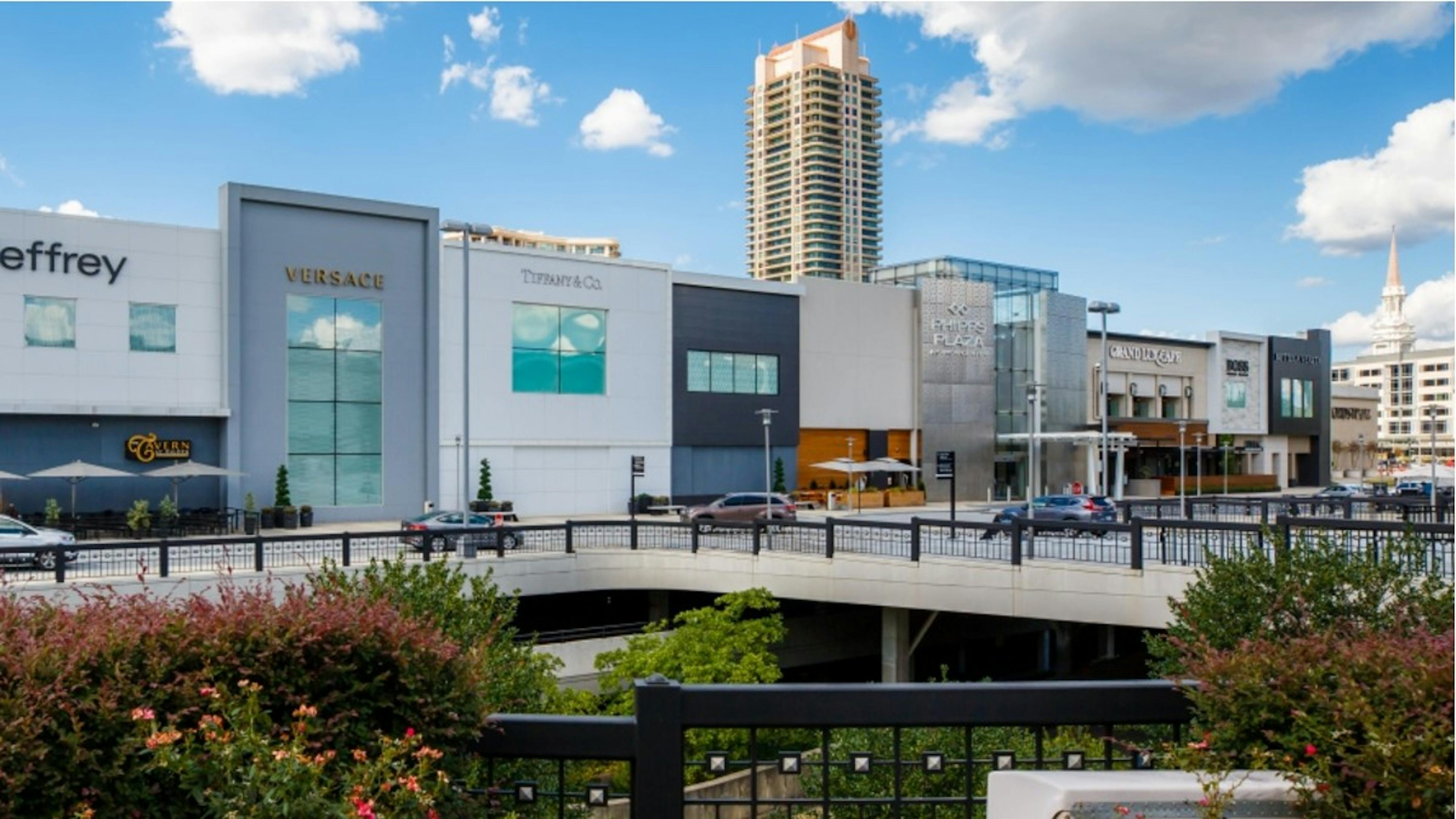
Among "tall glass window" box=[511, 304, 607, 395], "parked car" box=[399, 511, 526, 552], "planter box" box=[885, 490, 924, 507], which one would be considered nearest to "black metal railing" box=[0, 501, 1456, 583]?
"parked car" box=[399, 511, 526, 552]

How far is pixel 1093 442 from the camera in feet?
194

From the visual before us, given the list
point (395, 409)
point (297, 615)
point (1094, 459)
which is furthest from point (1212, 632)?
point (1094, 459)

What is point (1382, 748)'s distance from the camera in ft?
13.9

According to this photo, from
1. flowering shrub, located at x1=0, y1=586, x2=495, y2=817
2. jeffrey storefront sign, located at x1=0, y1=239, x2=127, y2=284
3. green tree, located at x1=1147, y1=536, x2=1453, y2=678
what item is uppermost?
jeffrey storefront sign, located at x1=0, y1=239, x2=127, y2=284

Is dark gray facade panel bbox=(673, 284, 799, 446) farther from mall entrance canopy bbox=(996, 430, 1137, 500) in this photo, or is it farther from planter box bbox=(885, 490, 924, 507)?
mall entrance canopy bbox=(996, 430, 1137, 500)

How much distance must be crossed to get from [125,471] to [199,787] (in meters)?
37.0

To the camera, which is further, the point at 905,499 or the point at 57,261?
the point at 905,499

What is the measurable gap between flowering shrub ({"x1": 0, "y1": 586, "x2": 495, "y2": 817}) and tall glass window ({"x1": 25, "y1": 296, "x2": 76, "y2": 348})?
35.5m

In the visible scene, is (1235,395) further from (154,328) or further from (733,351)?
(154,328)

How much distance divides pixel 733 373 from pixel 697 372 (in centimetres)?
196

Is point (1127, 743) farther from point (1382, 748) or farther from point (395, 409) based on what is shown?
point (395, 409)

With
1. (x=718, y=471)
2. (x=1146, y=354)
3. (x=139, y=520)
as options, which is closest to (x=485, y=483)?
(x=718, y=471)

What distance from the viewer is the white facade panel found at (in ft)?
115

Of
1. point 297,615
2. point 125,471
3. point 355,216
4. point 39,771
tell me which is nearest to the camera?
point 39,771
